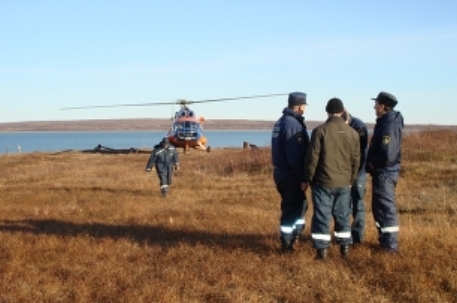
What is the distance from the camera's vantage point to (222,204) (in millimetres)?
16078

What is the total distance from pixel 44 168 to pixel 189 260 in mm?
25505

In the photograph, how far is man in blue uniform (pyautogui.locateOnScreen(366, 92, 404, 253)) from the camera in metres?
8.17

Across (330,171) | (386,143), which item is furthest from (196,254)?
(386,143)

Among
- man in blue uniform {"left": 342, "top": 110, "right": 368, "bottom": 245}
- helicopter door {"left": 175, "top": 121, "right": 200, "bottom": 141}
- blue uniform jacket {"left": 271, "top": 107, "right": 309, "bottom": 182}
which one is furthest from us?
helicopter door {"left": 175, "top": 121, "right": 200, "bottom": 141}

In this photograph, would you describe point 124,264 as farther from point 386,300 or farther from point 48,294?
point 386,300

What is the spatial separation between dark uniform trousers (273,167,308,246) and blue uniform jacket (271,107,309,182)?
137 millimetres

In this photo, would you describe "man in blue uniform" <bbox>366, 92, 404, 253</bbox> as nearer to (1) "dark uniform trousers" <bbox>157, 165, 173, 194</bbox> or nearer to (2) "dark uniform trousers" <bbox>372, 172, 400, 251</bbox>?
(2) "dark uniform trousers" <bbox>372, 172, 400, 251</bbox>

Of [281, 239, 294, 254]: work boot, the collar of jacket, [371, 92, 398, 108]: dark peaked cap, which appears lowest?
[281, 239, 294, 254]: work boot

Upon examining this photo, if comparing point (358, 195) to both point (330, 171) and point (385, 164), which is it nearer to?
point (385, 164)

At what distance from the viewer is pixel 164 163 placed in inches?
736

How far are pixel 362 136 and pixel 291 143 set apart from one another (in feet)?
3.80

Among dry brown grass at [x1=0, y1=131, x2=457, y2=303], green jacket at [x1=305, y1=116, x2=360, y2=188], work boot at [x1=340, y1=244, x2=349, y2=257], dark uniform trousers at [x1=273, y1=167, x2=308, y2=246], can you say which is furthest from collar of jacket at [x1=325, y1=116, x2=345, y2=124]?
dry brown grass at [x1=0, y1=131, x2=457, y2=303]

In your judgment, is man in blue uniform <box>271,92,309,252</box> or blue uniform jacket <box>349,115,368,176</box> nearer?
man in blue uniform <box>271,92,309,252</box>

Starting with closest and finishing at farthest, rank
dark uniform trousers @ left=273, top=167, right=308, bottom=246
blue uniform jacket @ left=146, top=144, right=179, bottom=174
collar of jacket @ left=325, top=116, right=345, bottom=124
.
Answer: collar of jacket @ left=325, top=116, right=345, bottom=124 → dark uniform trousers @ left=273, top=167, right=308, bottom=246 → blue uniform jacket @ left=146, top=144, right=179, bottom=174
